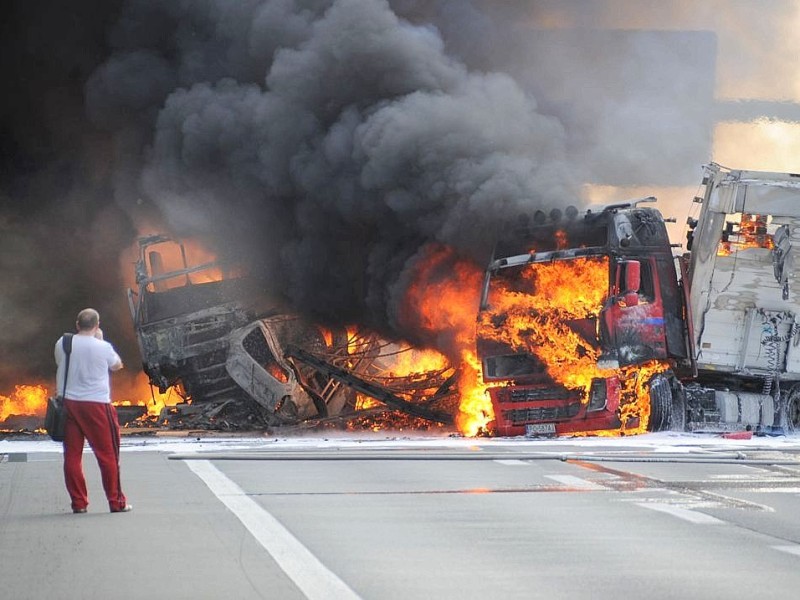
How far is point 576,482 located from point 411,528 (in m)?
3.02

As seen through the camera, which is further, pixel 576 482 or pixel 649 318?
pixel 649 318

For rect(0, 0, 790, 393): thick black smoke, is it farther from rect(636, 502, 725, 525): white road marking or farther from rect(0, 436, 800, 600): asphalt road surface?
rect(636, 502, 725, 525): white road marking

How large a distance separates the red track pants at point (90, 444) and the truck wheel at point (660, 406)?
1042cm

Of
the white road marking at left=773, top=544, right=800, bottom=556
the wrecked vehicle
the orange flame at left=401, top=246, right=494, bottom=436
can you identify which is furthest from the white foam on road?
the white road marking at left=773, top=544, right=800, bottom=556

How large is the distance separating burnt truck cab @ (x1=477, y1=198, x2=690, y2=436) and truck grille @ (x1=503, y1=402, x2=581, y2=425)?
0.04ft

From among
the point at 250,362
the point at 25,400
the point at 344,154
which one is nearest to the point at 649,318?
the point at 250,362

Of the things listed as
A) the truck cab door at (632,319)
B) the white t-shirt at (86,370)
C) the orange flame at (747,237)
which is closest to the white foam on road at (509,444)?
the truck cab door at (632,319)

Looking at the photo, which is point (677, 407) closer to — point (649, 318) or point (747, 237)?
point (649, 318)

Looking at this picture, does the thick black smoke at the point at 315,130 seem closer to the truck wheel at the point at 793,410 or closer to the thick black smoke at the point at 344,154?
the thick black smoke at the point at 344,154

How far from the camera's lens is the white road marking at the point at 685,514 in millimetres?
8781

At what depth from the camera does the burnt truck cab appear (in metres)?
18.3

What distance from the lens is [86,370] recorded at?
9.25m

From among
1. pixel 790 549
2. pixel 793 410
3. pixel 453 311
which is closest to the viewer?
pixel 790 549

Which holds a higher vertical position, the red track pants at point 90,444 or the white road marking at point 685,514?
the red track pants at point 90,444
